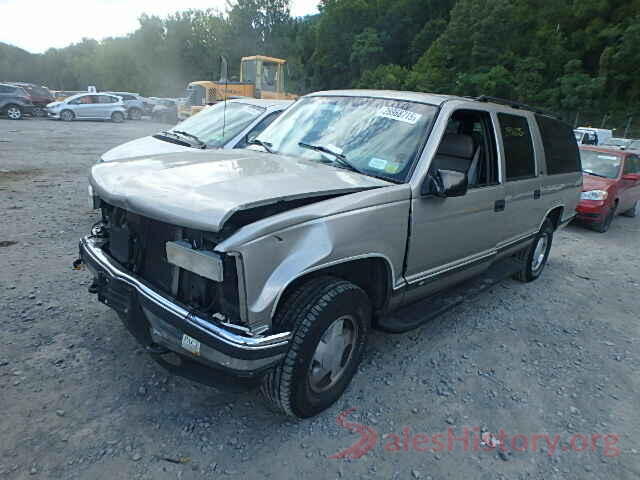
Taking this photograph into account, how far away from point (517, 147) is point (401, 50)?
62935mm

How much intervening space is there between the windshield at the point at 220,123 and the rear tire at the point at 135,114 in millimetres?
25375

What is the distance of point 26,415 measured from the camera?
2584 millimetres

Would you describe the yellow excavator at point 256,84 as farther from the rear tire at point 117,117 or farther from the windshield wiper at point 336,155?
the windshield wiper at point 336,155

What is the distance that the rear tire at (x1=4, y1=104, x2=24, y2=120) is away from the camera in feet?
74.9

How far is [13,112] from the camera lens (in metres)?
23.0

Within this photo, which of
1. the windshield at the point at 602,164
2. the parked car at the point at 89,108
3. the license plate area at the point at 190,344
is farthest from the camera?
the parked car at the point at 89,108

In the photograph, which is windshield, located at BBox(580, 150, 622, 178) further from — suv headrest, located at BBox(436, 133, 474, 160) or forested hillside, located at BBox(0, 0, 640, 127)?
forested hillside, located at BBox(0, 0, 640, 127)

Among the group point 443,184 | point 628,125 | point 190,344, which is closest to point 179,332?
point 190,344

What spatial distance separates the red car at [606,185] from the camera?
8.38m

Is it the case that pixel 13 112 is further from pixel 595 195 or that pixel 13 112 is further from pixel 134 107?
pixel 595 195

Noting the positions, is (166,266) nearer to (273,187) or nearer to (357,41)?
(273,187)

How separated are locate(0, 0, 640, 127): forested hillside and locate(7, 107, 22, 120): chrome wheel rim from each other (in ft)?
74.6

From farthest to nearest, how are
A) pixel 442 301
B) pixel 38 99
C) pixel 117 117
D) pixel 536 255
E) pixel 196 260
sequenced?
pixel 117 117 → pixel 38 99 → pixel 536 255 → pixel 442 301 → pixel 196 260

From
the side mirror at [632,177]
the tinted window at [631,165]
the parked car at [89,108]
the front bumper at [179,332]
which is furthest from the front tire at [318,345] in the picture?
the parked car at [89,108]
